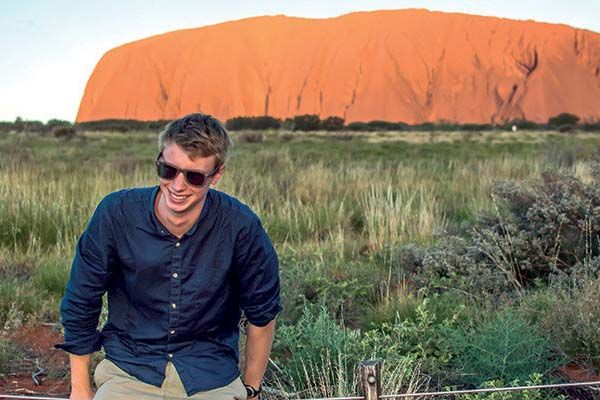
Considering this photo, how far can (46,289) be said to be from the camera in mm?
5793

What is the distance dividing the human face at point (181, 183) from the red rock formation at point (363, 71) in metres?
98.9

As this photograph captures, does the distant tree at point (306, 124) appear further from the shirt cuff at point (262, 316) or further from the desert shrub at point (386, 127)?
the shirt cuff at point (262, 316)

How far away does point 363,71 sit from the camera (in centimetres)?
10925

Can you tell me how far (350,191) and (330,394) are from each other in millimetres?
8438

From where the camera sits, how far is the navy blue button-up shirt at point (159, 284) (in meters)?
2.75

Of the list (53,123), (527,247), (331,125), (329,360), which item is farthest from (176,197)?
(331,125)

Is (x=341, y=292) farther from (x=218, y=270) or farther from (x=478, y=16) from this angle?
(x=478, y=16)

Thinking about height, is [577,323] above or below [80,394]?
below

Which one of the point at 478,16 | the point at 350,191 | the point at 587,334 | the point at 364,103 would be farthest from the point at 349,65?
the point at 587,334

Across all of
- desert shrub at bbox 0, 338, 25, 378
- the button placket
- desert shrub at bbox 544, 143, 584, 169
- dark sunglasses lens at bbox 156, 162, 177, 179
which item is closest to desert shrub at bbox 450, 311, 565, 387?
the button placket

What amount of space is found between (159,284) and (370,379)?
885 millimetres

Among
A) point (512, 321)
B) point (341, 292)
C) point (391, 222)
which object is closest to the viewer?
point (512, 321)

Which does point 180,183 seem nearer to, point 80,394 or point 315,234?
point 80,394

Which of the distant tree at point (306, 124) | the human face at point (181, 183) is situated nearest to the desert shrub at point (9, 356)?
the human face at point (181, 183)
